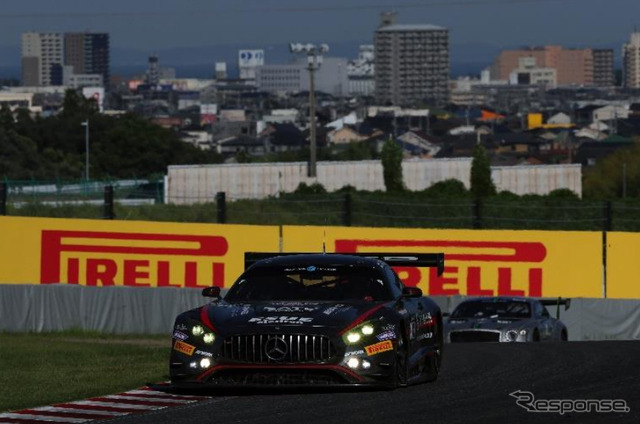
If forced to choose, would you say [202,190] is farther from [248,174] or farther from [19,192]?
[19,192]

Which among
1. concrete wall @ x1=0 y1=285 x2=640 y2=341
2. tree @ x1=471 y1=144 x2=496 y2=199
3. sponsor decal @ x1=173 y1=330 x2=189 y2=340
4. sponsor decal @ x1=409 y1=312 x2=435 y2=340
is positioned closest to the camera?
sponsor decal @ x1=173 y1=330 x2=189 y2=340

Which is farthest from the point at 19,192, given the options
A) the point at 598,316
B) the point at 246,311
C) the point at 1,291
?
the point at 246,311

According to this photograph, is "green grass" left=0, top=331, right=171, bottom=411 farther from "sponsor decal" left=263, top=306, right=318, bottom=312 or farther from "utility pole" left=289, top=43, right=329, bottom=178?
"utility pole" left=289, top=43, right=329, bottom=178

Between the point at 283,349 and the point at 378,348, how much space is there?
2.61 feet

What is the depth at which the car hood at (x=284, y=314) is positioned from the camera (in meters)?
13.5

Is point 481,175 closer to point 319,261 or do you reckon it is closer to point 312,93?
point 312,93

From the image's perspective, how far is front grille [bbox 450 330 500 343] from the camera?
2450 cm

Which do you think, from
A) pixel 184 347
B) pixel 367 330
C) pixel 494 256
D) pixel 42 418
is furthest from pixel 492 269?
pixel 42 418

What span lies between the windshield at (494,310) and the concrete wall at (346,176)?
146ft

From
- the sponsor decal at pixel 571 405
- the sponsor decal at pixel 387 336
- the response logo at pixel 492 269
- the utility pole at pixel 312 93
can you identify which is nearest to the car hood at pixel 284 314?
the sponsor decal at pixel 387 336

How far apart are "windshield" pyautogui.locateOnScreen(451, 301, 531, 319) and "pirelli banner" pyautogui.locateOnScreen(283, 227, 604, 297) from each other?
6.07 m

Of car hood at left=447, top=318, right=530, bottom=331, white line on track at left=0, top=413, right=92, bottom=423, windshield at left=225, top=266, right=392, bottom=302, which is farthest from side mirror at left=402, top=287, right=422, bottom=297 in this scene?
car hood at left=447, top=318, right=530, bottom=331

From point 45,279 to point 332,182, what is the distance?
47660 mm

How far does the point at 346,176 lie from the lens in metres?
80.1
